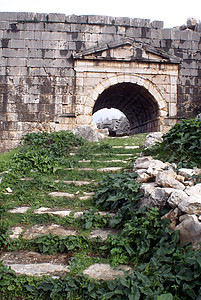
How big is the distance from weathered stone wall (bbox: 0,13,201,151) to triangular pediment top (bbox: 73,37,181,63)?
0.48m

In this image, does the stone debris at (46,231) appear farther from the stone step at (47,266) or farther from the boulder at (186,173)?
the boulder at (186,173)

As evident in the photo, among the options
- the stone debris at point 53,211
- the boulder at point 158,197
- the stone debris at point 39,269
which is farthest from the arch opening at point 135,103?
the stone debris at point 39,269

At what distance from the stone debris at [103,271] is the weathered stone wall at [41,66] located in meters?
7.78

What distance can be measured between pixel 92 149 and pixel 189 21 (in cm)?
844

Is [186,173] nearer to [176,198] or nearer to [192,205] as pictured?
[176,198]

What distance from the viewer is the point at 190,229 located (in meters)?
2.19

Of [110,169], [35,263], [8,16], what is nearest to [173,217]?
[35,263]

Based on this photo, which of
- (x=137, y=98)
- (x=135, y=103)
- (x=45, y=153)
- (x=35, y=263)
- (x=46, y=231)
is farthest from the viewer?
(x=135, y=103)

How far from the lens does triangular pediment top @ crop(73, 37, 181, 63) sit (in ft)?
31.1

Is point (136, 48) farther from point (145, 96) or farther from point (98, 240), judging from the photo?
point (98, 240)

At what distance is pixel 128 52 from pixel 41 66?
372 cm

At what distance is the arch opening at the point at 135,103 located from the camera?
1022 cm

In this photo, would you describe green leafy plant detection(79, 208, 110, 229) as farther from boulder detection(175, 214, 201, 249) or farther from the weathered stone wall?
the weathered stone wall

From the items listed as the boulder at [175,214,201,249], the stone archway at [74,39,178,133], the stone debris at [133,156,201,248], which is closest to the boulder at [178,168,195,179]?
the stone debris at [133,156,201,248]
